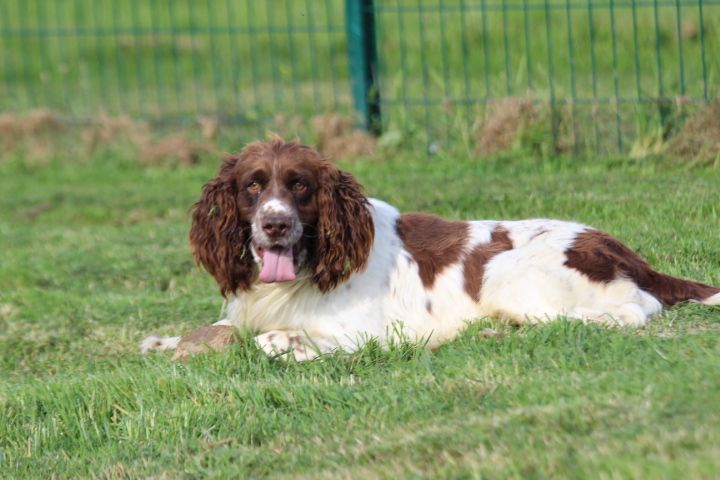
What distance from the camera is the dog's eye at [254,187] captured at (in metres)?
5.74

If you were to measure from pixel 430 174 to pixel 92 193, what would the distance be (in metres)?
3.16

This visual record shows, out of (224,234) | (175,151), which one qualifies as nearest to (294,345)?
(224,234)

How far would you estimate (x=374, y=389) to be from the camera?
4965mm

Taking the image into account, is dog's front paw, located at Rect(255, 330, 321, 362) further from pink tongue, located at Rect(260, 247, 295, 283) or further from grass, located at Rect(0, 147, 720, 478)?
pink tongue, located at Rect(260, 247, 295, 283)

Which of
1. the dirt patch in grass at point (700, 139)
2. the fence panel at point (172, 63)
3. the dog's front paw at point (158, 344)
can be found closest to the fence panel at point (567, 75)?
the dirt patch in grass at point (700, 139)

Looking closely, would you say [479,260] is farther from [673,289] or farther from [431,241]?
[673,289]

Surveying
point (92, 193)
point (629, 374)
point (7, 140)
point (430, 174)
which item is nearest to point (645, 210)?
point (430, 174)

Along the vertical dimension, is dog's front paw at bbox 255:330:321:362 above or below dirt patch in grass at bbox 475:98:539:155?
below

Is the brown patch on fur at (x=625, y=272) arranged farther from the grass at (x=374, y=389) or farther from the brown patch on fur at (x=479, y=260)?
the brown patch on fur at (x=479, y=260)

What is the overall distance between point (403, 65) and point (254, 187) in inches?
261

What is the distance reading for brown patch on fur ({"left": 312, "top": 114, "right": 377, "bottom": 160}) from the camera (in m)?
11.3

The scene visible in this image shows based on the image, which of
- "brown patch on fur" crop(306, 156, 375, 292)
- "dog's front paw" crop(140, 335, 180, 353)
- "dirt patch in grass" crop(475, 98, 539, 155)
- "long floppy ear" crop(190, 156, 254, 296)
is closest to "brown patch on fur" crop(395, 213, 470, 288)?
"brown patch on fur" crop(306, 156, 375, 292)

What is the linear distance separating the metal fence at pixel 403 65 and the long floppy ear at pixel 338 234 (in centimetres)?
474

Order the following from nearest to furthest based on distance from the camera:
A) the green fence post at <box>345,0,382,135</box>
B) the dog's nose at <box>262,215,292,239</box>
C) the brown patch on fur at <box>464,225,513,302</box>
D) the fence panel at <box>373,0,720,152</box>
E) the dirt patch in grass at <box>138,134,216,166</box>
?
the dog's nose at <box>262,215,292,239</box>, the brown patch on fur at <box>464,225,513,302</box>, the fence panel at <box>373,0,720,152</box>, the green fence post at <box>345,0,382,135</box>, the dirt patch in grass at <box>138,134,216,166</box>
